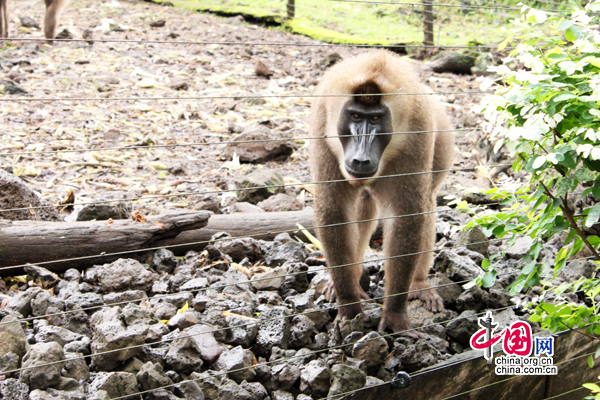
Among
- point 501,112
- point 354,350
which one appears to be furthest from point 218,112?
point 501,112

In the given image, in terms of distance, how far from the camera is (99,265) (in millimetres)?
4371

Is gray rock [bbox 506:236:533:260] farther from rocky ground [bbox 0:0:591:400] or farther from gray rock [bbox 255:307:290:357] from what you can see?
gray rock [bbox 255:307:290:357]

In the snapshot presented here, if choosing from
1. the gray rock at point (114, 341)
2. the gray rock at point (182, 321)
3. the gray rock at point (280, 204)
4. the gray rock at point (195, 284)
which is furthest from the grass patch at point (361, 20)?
the gray rock at point (114, 341)


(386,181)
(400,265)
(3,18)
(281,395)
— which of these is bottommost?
(281,395)

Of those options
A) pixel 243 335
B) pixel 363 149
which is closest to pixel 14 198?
pixel 243 335

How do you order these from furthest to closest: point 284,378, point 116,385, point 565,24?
point 284,378, point 116,385, point 565,24

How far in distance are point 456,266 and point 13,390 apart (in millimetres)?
3374

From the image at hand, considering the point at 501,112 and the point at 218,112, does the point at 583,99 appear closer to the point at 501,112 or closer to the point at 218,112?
the point at 501,112

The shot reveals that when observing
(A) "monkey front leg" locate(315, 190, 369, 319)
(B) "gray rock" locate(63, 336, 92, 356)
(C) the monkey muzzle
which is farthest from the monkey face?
(B) "gray rock" locate(63, 336, 92, 356)

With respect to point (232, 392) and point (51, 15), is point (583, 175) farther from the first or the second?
point (51, 15)

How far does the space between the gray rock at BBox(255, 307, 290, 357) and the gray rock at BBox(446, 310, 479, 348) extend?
122 centimetres

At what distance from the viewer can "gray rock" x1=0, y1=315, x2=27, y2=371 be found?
299cm

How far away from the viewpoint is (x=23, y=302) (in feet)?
12.0

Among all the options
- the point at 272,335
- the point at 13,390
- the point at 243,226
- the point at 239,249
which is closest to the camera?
the point at 13,390
